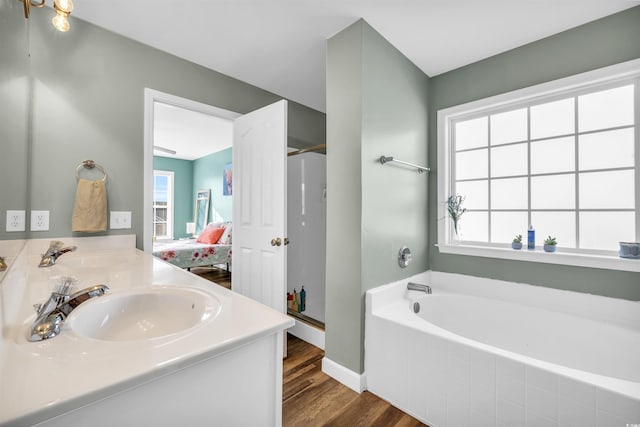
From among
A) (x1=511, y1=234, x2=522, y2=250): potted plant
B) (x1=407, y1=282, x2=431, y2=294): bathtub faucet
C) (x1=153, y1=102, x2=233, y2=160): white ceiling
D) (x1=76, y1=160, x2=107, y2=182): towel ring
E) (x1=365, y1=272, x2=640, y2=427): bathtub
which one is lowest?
(x1=365, y1=272, x2=640, y2=427): bathtub

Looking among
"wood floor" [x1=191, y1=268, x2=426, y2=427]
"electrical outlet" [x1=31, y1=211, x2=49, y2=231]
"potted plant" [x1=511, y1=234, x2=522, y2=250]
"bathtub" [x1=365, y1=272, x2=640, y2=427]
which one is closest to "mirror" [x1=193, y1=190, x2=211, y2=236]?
"electrical outlet" [x1=31, y1=211, x2=49, y2=231]

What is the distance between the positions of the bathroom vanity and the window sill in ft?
6.50

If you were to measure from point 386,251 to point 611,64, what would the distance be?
178cm

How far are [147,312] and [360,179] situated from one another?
1302 millimetres

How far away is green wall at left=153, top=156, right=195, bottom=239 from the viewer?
20.9 ft

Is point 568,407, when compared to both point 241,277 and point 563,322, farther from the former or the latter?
point 241,277

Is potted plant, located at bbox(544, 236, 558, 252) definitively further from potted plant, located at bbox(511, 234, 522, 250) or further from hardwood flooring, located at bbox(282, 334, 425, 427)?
hardwood flooring, located at bbox(282, 334, 425, 427)

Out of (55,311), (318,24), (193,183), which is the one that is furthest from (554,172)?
(193,183)

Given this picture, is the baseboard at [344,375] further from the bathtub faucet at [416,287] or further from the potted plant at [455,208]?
the potted plant at [455,208]

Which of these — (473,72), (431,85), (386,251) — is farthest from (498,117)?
(386,251)

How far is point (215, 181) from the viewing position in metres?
5.95

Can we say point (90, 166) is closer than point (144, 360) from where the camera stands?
No

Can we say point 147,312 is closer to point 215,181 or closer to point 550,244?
point 550,244

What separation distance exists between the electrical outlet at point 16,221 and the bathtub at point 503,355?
1.99 metres
